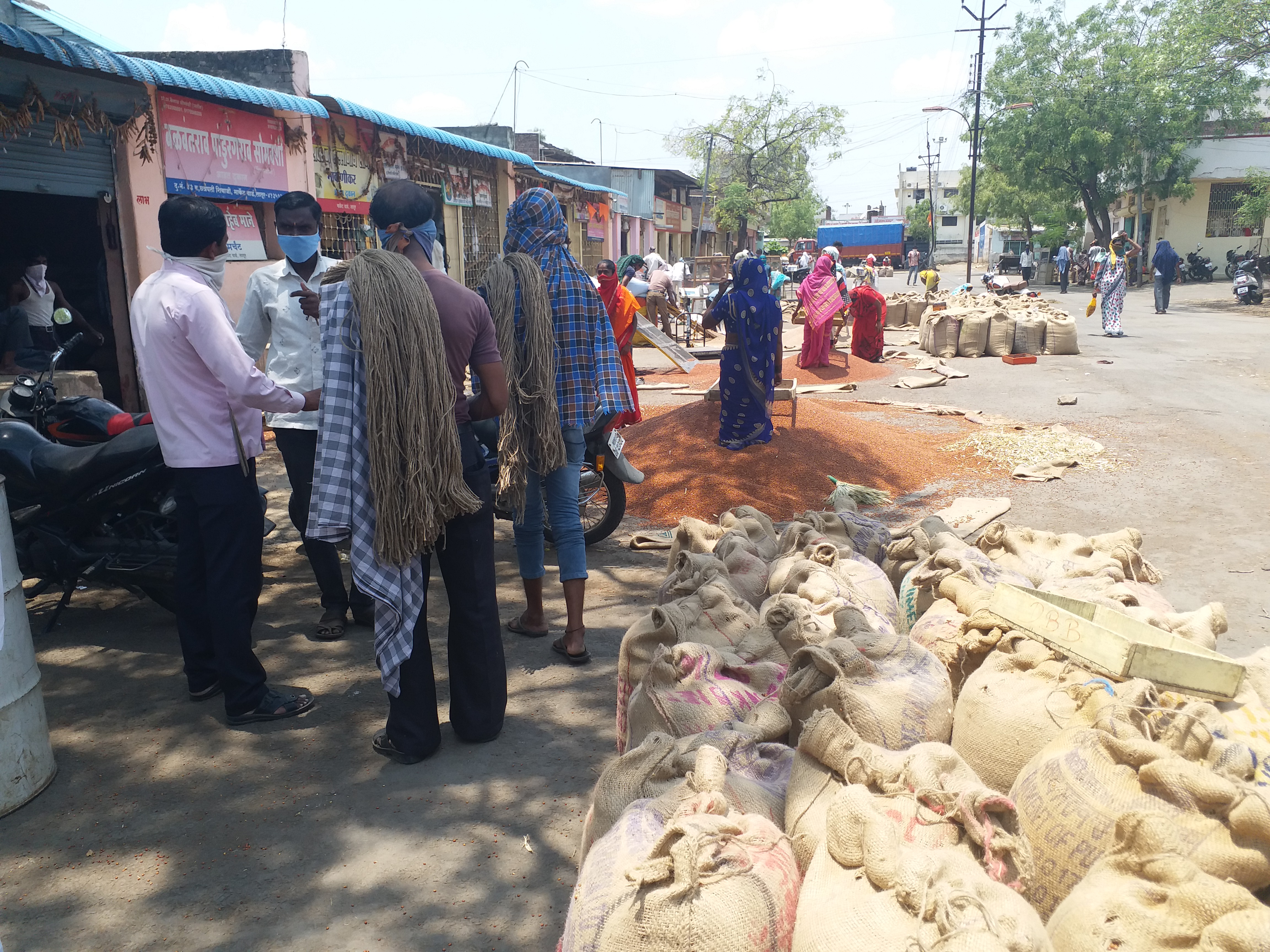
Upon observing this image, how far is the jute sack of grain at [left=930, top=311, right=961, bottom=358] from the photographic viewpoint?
14.4 m

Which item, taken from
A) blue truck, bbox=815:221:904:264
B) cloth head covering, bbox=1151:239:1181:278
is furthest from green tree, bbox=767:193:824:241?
cloth head covering, bbox=1151:239:1181:278

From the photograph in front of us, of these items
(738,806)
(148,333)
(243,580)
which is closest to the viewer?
(738,806)

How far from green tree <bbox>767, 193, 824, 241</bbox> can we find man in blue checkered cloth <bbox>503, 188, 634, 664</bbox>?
219 feet

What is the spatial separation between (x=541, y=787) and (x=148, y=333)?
2.08 meters

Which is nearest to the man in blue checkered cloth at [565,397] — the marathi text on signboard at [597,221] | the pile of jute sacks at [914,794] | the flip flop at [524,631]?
the flip flop at [524,631]

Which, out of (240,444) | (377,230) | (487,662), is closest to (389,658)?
(487,662)

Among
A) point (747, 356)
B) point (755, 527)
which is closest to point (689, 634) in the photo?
point (755, 527)

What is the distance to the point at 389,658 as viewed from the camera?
9.40 feet

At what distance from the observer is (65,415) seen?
4.38 m

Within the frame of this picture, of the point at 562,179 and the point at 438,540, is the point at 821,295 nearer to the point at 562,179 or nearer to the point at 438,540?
the point at 562,179

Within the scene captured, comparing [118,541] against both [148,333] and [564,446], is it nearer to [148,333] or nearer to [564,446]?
[148,333]

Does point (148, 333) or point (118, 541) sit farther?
point (118, 541)

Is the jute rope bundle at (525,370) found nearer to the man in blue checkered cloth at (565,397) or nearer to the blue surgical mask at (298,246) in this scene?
the man in blue checkered cloth at (565,397)

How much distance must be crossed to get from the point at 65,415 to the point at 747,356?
4.65 metres
